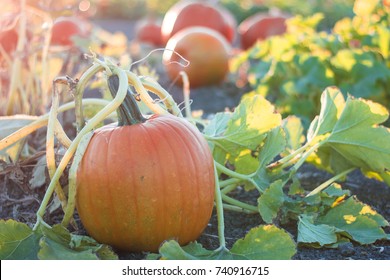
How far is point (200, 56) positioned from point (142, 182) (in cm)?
339

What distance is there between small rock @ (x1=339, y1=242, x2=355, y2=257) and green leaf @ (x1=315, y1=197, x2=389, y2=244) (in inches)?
1.1

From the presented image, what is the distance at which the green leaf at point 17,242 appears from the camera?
2.11m

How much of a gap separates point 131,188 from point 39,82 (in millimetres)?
1856

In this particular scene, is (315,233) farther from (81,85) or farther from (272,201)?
(81,85)

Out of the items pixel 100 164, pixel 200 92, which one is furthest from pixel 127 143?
pixel 200 92

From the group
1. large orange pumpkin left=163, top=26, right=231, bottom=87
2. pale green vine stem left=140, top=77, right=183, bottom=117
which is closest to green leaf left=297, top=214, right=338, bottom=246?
pale green vine stem left=140, top=77, right=183, bottom=117

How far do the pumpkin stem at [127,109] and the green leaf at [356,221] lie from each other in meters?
0.71

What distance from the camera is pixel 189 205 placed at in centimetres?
214

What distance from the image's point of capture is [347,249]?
229 centimetres

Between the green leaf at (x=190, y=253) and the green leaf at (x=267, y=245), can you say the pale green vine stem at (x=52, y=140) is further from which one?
the green leaf at (x=267, y=245)

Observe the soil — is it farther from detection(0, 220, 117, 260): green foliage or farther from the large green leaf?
the large green leaf

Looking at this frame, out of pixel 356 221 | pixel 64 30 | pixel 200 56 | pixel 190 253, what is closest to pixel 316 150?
pixel 356 221

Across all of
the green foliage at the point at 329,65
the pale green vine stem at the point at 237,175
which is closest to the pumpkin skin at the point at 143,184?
the pale green vine stem at the point at 237,175

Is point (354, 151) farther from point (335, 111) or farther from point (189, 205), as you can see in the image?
point (189, 205)
